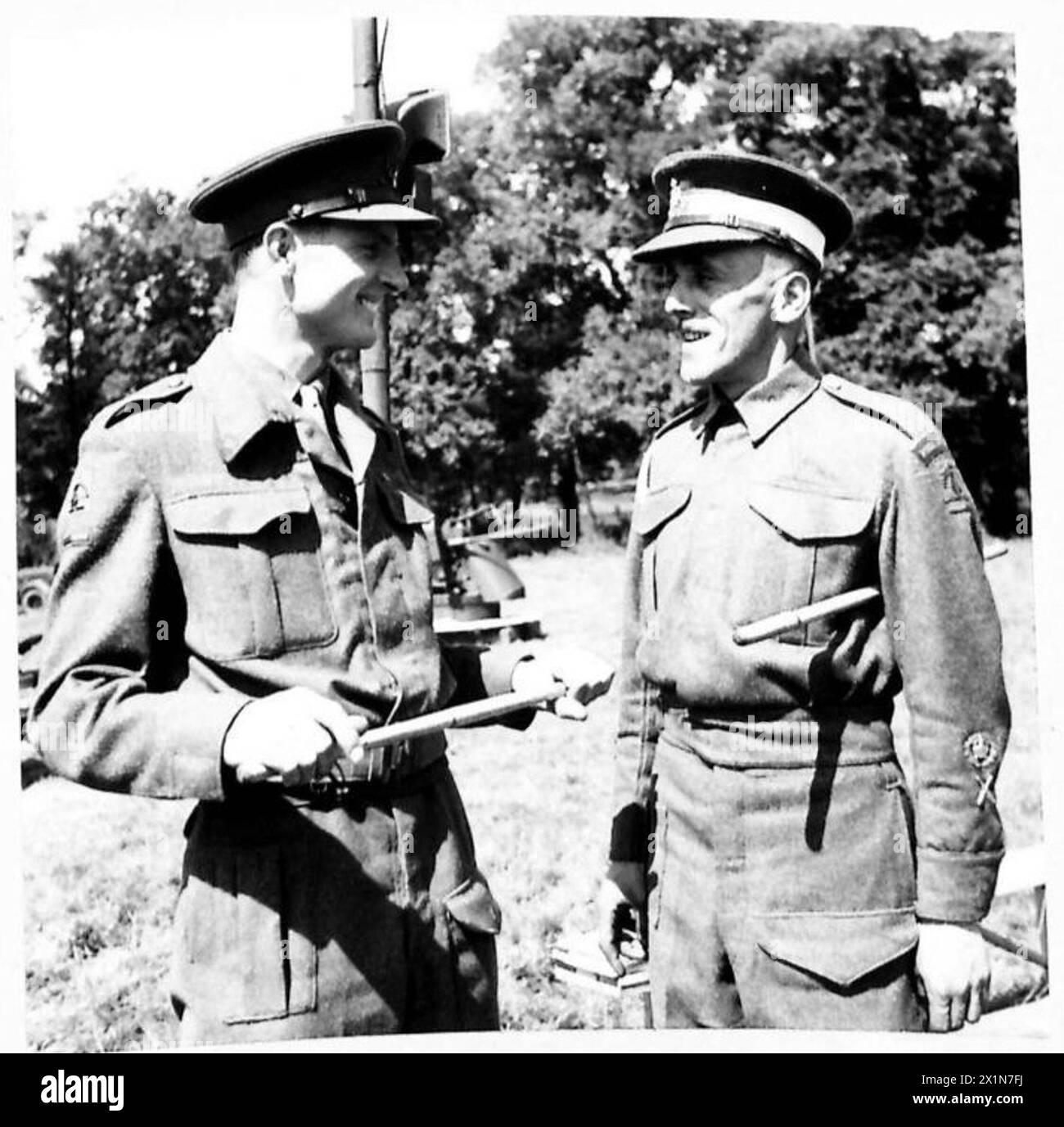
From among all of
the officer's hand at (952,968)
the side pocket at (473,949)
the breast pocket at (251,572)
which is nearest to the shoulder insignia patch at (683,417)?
the breast pocket at (251,572)

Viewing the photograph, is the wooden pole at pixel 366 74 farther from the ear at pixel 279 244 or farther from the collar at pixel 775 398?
the collar at pixel 775 398

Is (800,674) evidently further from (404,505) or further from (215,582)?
(215,582)

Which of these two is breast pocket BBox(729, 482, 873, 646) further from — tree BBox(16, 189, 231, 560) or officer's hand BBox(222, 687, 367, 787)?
tree BBox(16, 189, 231, 560)

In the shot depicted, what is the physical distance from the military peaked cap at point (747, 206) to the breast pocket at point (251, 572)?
96cm

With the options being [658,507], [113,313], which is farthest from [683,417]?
[113,313]

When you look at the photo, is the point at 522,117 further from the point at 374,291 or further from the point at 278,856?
the point at 278,856

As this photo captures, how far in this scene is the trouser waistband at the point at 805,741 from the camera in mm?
2574

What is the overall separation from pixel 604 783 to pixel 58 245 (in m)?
1.89

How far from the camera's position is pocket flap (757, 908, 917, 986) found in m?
2.56

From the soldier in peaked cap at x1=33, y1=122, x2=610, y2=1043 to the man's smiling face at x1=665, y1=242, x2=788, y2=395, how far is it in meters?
0.59

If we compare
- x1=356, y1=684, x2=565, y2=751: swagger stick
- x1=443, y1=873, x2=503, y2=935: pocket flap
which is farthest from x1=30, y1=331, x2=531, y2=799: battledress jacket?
x1=443, y1=873, x2=503, y2=935: pocket flap

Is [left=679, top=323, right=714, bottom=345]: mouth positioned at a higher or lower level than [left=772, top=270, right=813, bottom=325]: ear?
lower

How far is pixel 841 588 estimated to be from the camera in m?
2.58

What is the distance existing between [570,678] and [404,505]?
0.46m
